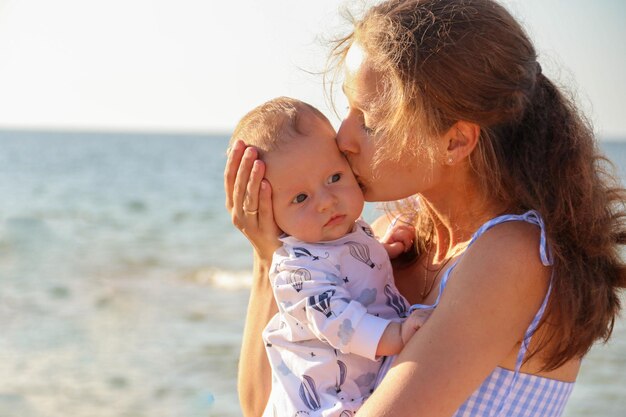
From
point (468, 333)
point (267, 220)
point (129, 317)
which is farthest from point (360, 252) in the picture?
point (129, 317)

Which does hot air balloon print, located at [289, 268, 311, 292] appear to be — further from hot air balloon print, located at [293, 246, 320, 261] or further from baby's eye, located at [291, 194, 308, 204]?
baby's eye, located at [291, 194, 308, 204]

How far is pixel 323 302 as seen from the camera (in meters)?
2.24

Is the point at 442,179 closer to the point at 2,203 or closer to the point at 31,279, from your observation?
the point at 31,279

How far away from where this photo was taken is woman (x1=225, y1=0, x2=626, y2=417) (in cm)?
204

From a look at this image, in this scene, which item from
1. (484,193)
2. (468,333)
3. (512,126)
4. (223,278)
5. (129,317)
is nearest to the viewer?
(468,333)

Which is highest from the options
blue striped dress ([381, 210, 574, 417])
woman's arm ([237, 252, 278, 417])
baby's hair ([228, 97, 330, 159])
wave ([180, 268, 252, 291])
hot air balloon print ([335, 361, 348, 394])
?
baby's hair ([228, 97, 330, 159])

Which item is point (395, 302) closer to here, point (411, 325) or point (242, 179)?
point (411, 325)

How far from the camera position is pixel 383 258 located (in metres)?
2.56

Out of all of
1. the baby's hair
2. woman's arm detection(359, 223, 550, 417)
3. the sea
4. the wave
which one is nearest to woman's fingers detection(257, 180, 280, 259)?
the baby's hair

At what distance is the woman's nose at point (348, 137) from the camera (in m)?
2.44

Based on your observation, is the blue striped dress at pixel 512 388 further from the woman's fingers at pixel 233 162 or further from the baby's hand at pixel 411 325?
the woman's fingers at pixel 233 162

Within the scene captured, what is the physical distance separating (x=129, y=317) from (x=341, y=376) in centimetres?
726

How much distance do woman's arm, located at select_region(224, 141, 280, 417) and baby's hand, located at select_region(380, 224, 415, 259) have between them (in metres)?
0.40

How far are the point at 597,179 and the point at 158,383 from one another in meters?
5.39
